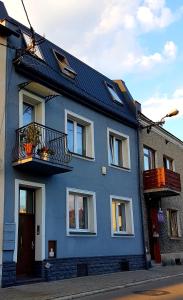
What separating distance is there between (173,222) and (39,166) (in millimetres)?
12258

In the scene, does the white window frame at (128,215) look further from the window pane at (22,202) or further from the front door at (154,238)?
the window pane at (22,202)

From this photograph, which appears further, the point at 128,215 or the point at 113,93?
the point at 113,93

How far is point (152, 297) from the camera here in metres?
10.3

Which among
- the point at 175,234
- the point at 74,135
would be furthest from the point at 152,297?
the point at 175,234

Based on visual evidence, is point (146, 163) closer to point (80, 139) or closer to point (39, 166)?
point (80, 139)

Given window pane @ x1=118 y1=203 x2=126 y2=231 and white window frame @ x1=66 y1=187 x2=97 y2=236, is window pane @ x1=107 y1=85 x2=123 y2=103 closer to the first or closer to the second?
window pane @ x1=118 y1=203 x2=126 y2=231

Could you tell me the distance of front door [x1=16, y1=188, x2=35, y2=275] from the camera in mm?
13266

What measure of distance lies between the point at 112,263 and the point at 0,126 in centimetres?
732

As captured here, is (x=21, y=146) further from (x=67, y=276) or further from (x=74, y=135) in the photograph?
(x=67, y=276)

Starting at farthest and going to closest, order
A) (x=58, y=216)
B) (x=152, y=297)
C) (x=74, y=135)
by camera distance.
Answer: (x=74, y=135) → (x=58, y=216) → (x=152, y=297)

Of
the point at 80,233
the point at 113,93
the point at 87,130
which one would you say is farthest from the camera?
the point at 113,93

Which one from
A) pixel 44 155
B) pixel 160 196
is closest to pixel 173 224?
pixel 160 196

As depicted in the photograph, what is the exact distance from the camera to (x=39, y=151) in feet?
43.4

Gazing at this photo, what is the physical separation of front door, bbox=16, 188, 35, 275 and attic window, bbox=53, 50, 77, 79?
17.9ft
